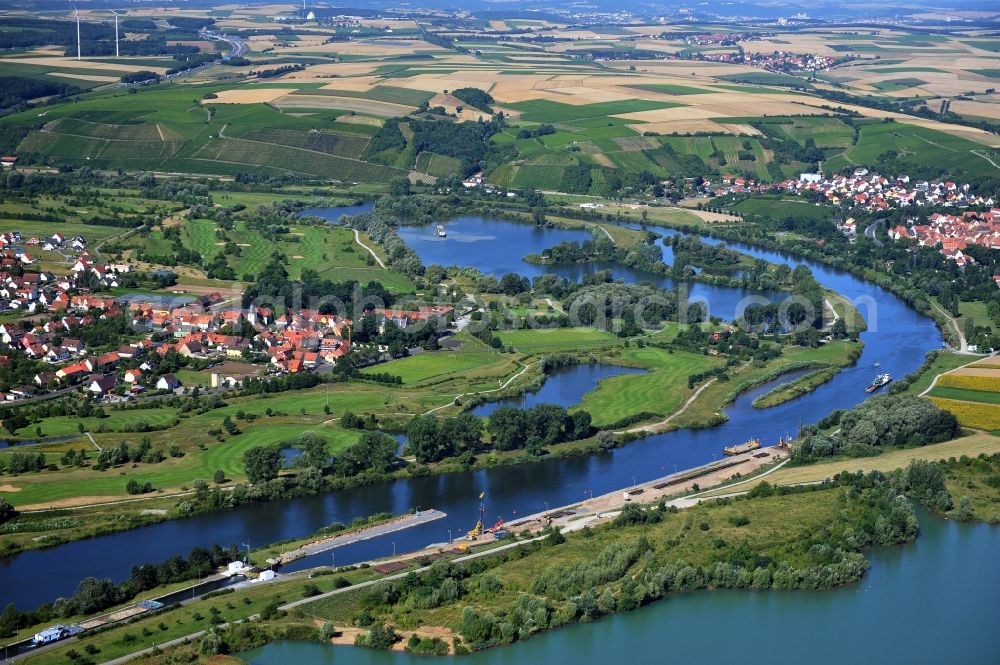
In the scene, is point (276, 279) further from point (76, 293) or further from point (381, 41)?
point (381, 41)

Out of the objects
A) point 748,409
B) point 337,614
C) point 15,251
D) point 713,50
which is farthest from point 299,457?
point 713,50

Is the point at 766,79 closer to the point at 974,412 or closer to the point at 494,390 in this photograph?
the point at 974,412

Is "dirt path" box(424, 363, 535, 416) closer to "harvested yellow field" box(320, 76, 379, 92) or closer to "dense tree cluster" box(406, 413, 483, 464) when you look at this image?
"dense tree cluster" box(406, 413, 483, 464)

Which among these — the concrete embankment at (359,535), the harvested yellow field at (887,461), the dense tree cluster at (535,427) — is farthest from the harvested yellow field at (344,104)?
the concrete embankment at (359,535)

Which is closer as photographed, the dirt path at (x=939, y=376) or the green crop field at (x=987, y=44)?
the dirt path at (x=939, y=376)

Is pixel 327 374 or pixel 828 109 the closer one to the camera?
pixel 327 374

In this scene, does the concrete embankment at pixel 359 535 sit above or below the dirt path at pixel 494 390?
below

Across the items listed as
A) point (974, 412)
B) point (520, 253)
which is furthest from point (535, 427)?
point (520, 253)

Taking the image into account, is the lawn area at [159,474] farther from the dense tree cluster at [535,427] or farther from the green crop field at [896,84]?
the green crop field at [896,84]
